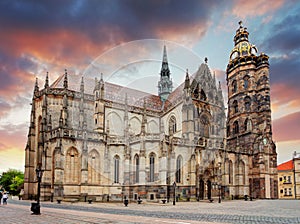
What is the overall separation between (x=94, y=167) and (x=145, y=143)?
747cm

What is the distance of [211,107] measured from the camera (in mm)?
54000

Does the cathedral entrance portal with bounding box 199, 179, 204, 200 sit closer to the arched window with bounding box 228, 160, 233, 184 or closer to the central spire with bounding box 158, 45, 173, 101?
the arched window with bounding box 228, 160, 233, 184

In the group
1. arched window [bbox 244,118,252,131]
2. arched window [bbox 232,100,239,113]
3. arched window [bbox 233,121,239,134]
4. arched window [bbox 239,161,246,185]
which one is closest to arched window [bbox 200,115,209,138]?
arched window [bbox 239,161,246,185]

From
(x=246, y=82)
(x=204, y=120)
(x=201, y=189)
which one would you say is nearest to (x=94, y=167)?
(x=201, y=189)

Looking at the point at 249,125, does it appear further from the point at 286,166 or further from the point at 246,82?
the point at 286,166

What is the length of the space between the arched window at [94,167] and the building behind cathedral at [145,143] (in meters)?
0.13

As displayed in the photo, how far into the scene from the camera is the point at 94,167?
139 ft

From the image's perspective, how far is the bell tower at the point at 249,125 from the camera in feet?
185

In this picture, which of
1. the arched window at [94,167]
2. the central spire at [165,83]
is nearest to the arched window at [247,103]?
the central spire at [165,83]

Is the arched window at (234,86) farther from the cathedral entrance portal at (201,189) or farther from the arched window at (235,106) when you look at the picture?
the cathedral entrance portal at (201,189)

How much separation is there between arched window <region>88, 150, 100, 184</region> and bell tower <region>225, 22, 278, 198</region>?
Result: 22.4 meters

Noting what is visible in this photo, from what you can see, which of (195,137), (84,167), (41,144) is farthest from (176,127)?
(41,144)

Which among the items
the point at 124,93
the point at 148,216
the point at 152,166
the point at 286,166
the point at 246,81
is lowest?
the point at 148,216

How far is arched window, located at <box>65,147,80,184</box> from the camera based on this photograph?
4012 centimetres
